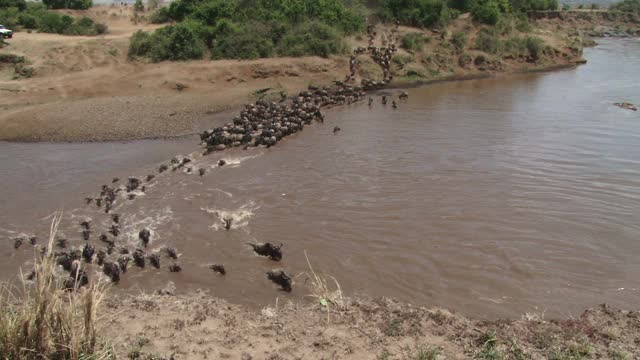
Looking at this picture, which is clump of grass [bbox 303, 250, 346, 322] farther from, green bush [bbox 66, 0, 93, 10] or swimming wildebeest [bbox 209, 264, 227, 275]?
green bush [bbox 66, 0, 93, 10]

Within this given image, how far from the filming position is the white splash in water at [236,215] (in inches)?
367

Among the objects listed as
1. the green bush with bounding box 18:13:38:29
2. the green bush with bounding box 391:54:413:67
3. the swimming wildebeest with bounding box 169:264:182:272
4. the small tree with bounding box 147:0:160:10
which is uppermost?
the small tree with bounding box 147:0:160:10

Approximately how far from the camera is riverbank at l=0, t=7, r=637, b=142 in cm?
1566

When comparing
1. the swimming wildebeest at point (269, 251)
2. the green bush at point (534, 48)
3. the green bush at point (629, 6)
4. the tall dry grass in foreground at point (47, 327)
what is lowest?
the swimming wildebeest at point (269, 251)

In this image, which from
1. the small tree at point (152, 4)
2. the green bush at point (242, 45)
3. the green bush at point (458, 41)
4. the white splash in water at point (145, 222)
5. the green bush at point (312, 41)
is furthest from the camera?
the small tree at point (152, 4)

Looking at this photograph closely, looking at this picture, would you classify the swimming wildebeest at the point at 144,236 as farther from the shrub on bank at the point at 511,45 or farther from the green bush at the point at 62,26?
the green bush at the point at 62,26

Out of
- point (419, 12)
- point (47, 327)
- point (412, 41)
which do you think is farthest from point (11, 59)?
point (47, 327)

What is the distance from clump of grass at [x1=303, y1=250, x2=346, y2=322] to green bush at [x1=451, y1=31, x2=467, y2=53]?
2025 centimetres

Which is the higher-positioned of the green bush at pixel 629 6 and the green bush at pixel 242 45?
the green bush at pixel 629 6

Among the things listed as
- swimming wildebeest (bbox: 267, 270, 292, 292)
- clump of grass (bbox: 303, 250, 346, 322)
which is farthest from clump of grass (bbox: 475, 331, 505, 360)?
swimming wildebeest (bbox: 267, 270, 292, 292)

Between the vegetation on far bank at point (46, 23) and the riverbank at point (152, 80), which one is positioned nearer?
the riverbank at point (152, 80)

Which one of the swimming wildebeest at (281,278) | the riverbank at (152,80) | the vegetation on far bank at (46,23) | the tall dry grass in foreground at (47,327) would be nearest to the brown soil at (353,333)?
the swimming wildebeest at (281,278)

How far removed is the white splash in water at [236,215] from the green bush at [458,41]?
18109 millimetres

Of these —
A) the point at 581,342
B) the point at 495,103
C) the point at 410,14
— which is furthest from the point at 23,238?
the point at 410,14
